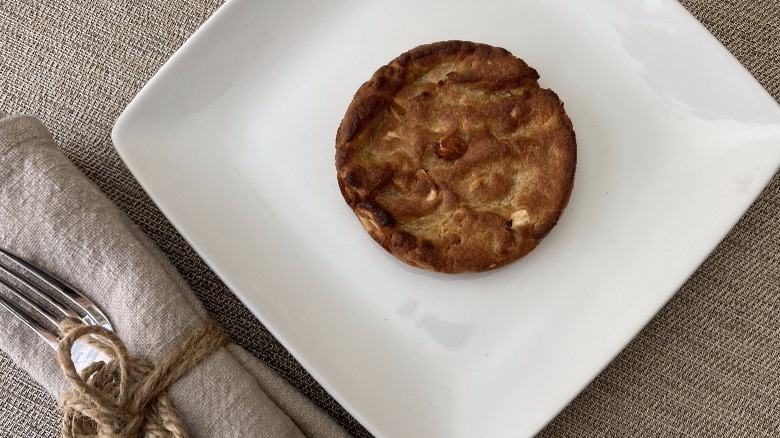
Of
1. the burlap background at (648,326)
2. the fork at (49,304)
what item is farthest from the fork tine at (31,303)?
the burlap background at (648,326)

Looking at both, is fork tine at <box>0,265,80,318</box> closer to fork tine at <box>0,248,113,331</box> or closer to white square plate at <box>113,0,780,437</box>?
fork tine at <box>0,248,113,331</box>

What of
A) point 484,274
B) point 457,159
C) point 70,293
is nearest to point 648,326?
point 484,274

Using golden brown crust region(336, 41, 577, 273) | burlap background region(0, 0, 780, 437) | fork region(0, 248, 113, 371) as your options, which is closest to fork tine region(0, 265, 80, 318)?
fork region(0, 248, 113, 371)

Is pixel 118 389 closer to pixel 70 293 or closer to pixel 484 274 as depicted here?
pixel 70 293

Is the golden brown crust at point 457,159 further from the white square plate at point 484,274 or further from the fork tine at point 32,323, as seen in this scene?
the fork tine at point 32,323

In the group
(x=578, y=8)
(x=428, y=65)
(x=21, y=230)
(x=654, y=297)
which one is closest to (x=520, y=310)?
(x=654, y=297)

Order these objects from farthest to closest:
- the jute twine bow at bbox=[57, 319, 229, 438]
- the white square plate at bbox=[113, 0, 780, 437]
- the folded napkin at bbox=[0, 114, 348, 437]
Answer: the white square plate at bbox=[113, 0, 780, 437]
the folded napkin at bbox=[0, 114, 348, 437]
the jute twine bow at bbox=[57, 319, 229, 438]

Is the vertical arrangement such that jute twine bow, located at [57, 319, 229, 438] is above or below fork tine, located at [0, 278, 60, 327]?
below
